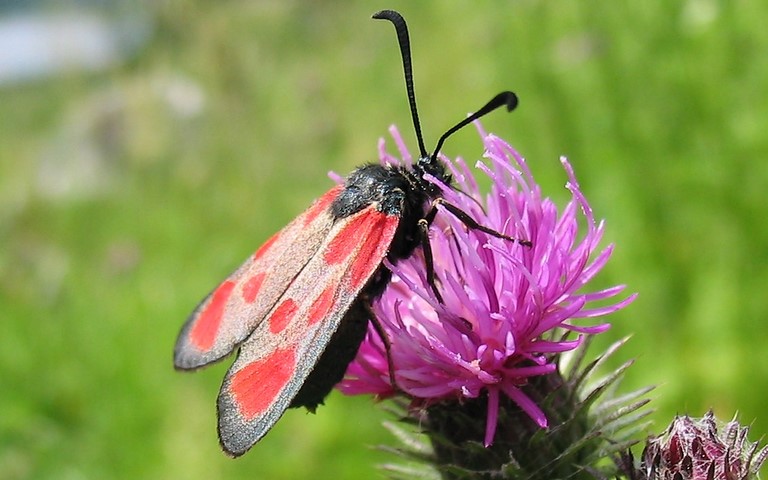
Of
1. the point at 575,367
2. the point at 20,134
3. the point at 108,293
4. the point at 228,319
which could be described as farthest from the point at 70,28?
the point at 20,134

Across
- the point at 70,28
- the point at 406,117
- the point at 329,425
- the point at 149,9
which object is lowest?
the point at 329,425

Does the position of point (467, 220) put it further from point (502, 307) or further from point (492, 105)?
point (492, 105)

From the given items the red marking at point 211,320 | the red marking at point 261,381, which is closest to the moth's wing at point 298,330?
the red marking at point 261,381

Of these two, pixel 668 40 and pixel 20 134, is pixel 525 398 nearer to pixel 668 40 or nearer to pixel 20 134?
pixel 668 40

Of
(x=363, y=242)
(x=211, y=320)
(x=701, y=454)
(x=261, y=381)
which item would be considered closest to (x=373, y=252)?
(x=363, y=242)

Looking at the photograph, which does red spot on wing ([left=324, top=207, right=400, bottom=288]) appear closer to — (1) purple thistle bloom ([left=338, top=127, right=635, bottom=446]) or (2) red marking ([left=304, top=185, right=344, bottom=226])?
(1) purple thistle bloom ([left=338, top=127, right=635, bottom=446])

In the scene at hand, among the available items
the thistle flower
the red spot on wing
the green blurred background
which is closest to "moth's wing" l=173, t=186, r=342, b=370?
the red spot on wing
